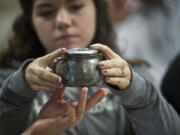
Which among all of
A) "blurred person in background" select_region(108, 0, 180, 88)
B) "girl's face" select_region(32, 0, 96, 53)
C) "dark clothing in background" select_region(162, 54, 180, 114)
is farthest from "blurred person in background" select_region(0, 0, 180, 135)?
"blurred person in background" select_region(108, 0, 180, 88)

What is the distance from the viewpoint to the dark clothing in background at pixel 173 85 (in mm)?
548

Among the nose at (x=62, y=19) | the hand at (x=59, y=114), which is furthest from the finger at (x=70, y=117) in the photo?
the nose at (x=62, y=19)

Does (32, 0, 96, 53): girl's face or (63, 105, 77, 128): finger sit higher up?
(32, 0, 96, 53): girl's face

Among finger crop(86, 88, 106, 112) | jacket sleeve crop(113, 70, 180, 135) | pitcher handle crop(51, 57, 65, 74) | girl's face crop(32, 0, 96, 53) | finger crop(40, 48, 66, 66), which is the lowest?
jacket sleeve crop(113, 70, 180, 135)

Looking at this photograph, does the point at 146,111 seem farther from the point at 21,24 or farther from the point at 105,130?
the point at 21,24

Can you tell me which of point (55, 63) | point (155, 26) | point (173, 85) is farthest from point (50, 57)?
point (155, 26)

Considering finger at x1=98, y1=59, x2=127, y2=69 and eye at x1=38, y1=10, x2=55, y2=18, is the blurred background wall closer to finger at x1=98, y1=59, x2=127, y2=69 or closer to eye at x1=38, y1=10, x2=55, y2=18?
eye at x1=38, y1=10, x2=55, y2=18

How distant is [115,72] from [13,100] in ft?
0.41

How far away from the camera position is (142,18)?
842mm

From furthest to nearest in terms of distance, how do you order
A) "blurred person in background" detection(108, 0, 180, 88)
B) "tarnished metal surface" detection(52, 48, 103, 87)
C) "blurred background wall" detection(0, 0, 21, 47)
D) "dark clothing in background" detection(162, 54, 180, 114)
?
"blurred person in background" detection(108, 0, 180, 88)
"dark clothing in background" detection(162, 54, 180, 114)
"blurred background wall" detection(0, 0, 21, 47)
"tarnished metal surface" detection(52, 48, 103, 87)

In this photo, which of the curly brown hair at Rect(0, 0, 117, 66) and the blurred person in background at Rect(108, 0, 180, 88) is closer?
the curly brown hair at Rect(0, 0, 117, 66)

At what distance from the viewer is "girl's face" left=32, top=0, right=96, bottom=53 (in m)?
0.34

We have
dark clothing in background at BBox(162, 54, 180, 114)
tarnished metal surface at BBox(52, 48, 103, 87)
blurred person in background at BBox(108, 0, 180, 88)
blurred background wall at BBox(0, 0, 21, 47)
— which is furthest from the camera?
blurred person in background at BBox(108, 0, 180, 88)

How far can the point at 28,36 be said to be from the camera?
17.0 inches
